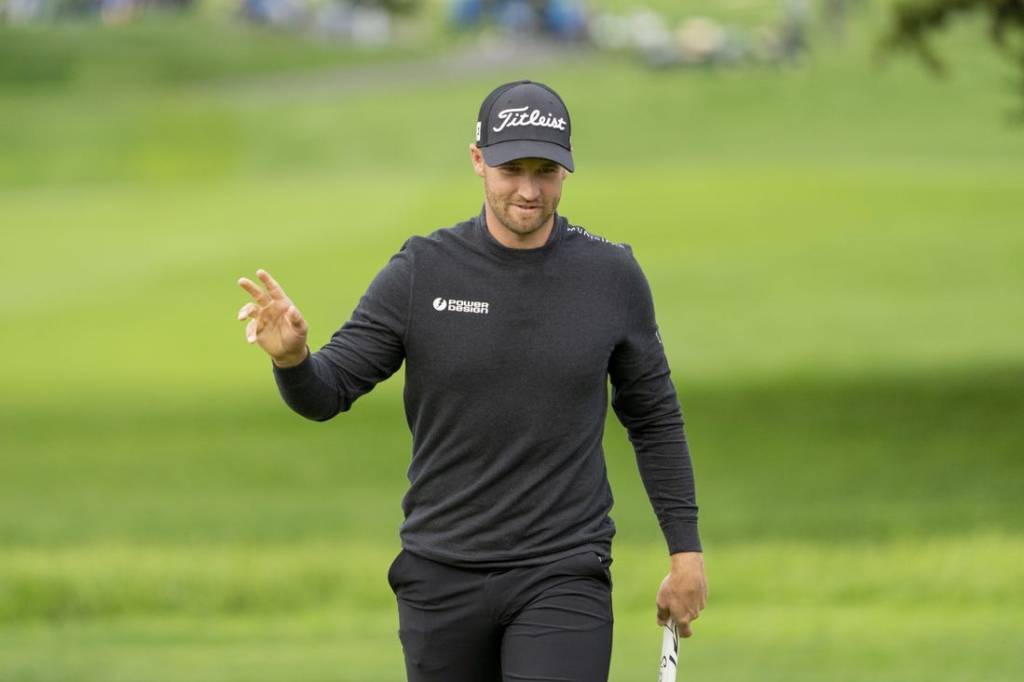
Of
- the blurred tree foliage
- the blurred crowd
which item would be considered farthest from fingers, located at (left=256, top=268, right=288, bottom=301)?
the blurred crowd

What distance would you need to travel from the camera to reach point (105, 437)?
72.7 ft

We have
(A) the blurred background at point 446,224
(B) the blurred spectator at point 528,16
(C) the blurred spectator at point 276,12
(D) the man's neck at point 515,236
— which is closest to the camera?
(D) the man's neck at point 515,236

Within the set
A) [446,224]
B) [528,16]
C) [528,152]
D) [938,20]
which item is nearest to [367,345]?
[528,152]

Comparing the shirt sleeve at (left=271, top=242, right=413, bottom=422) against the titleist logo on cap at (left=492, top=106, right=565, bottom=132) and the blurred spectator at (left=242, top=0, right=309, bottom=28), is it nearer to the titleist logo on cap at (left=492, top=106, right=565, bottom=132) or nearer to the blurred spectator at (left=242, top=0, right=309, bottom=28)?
the titleist logo on cap at (left=492, top=106, right=565, bottom=132)

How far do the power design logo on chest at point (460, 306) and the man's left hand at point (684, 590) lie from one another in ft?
2.83

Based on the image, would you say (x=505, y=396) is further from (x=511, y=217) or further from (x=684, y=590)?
(x=684, y=590)

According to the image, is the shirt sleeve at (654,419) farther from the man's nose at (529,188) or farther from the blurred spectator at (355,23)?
the blurred spectator at (355,23)

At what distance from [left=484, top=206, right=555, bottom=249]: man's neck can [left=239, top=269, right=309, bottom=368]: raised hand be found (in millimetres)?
568

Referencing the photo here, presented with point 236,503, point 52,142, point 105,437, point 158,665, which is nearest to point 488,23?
point 52,142

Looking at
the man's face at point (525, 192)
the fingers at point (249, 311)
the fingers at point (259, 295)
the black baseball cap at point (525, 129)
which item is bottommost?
the fingers at point (249, 311)

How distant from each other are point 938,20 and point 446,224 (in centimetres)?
1258

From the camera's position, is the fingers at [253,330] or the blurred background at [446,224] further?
the blurred background at [446,224]

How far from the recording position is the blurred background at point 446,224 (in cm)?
1373

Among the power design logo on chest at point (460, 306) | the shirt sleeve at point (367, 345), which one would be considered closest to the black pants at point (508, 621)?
the shirt sleeve at point (367, 345)
